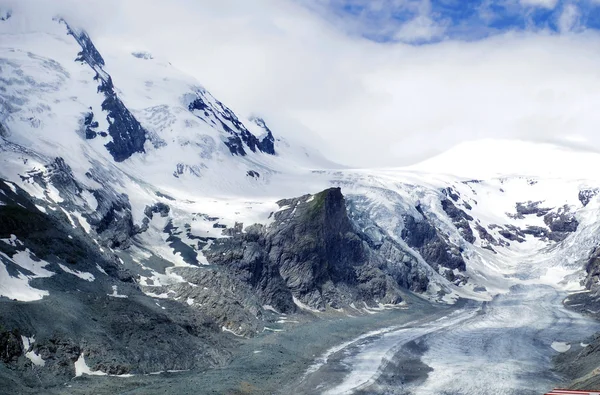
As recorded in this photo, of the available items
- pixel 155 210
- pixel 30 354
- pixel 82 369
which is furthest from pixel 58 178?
pixel 30 354

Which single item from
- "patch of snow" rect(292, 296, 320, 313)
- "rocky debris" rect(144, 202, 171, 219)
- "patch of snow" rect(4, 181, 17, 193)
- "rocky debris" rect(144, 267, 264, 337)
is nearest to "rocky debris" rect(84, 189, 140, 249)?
"rocky debris" rect(144, 202, 171, 219)

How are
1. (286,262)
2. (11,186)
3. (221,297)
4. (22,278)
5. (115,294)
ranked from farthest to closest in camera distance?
(286,262) < (221,297) < (11,186) < (115,294) < (22,278)

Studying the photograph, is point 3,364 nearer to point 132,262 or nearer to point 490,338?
point 132,262

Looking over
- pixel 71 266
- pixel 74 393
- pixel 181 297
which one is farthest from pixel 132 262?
pixel 74 393

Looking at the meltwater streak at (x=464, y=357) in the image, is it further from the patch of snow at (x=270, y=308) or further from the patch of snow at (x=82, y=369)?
the patch of snow at (x=82, y=369)

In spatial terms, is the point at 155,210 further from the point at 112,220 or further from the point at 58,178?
the point at 58,178

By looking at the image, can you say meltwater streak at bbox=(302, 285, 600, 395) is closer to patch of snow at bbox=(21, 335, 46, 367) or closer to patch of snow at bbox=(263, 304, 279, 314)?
patch of snow at bbox=(263, 304, 279, 314)

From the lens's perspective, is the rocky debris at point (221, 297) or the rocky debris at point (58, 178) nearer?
the rocky debris at point (221, 297)

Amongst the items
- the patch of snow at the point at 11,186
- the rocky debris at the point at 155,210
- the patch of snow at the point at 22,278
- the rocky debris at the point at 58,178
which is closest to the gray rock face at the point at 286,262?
the rocky debris at the point at 155,210

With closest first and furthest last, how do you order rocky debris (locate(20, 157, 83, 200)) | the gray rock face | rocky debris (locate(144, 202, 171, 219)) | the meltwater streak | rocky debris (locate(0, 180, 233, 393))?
rocky debris (locate(0, 180, 233, 393)), the meltwater streak, rocky debris (locate(20, 157, 83, 200)), the gray rock face, rocky debris (locate(144, 202, 171, 219))
